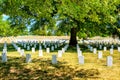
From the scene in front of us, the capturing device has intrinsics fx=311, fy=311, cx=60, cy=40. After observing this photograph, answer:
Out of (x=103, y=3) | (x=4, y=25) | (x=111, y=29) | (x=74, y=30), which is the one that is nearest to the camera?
(x=103, y=3)

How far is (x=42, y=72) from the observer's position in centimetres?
1502

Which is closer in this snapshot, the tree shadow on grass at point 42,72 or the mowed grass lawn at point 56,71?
the mowed grass lawn at point 56,71

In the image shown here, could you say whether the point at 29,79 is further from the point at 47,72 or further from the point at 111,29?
the point at 111,29

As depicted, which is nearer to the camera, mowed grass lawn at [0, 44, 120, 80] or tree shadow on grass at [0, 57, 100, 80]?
mowed grass lawn at [0, 44, 120, 80]

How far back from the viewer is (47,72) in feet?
49.3

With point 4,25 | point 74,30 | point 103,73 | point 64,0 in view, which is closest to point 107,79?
point 103,73

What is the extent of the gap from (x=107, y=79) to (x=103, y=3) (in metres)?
4.38

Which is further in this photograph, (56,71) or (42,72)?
(56,71)

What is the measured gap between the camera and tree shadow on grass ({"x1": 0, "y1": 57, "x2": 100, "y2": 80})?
46.4ft

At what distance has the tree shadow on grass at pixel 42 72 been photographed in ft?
46.4

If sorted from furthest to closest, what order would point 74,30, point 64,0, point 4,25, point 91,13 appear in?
point 4,25, point 74,30, point 91,13, point 64,0

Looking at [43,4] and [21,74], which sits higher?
[43,4]

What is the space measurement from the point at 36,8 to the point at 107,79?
14.7 feet

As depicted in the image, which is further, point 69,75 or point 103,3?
point 103,3
